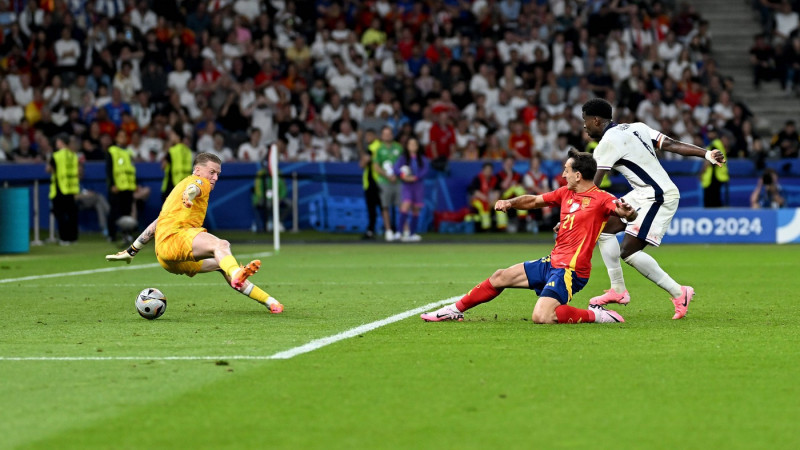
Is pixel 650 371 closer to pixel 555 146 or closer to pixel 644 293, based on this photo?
pixel 644 293

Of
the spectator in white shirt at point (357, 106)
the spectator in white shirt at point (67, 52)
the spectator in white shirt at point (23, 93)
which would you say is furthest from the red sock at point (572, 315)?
the spectator in white shirt at point (67, 52)

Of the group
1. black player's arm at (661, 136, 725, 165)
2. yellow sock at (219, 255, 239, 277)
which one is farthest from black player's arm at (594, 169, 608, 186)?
yellow sock at (219, 255, 239, 277)

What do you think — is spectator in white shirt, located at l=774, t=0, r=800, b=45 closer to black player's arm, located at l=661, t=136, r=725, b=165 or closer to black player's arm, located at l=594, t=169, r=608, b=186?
black player's arm, located at l=661, t=136, r=725, b=165

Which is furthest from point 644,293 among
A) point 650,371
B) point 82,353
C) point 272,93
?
point 272,93

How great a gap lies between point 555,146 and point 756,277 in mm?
12523

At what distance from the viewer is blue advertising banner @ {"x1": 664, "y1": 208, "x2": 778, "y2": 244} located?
2322cm

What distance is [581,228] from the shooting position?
963cm

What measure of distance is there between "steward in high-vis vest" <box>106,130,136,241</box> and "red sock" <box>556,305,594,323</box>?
16.9m

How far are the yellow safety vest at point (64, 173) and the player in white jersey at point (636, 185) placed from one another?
16.0 meters

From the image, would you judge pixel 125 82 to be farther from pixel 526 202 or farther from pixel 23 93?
pixel 526 202

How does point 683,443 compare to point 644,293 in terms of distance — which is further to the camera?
point 644,293

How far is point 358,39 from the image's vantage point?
30266 mm

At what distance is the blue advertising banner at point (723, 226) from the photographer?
2322 centimetres

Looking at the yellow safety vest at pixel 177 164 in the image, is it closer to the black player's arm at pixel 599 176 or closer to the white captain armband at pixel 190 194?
the white captain armband at pixel 190 194
